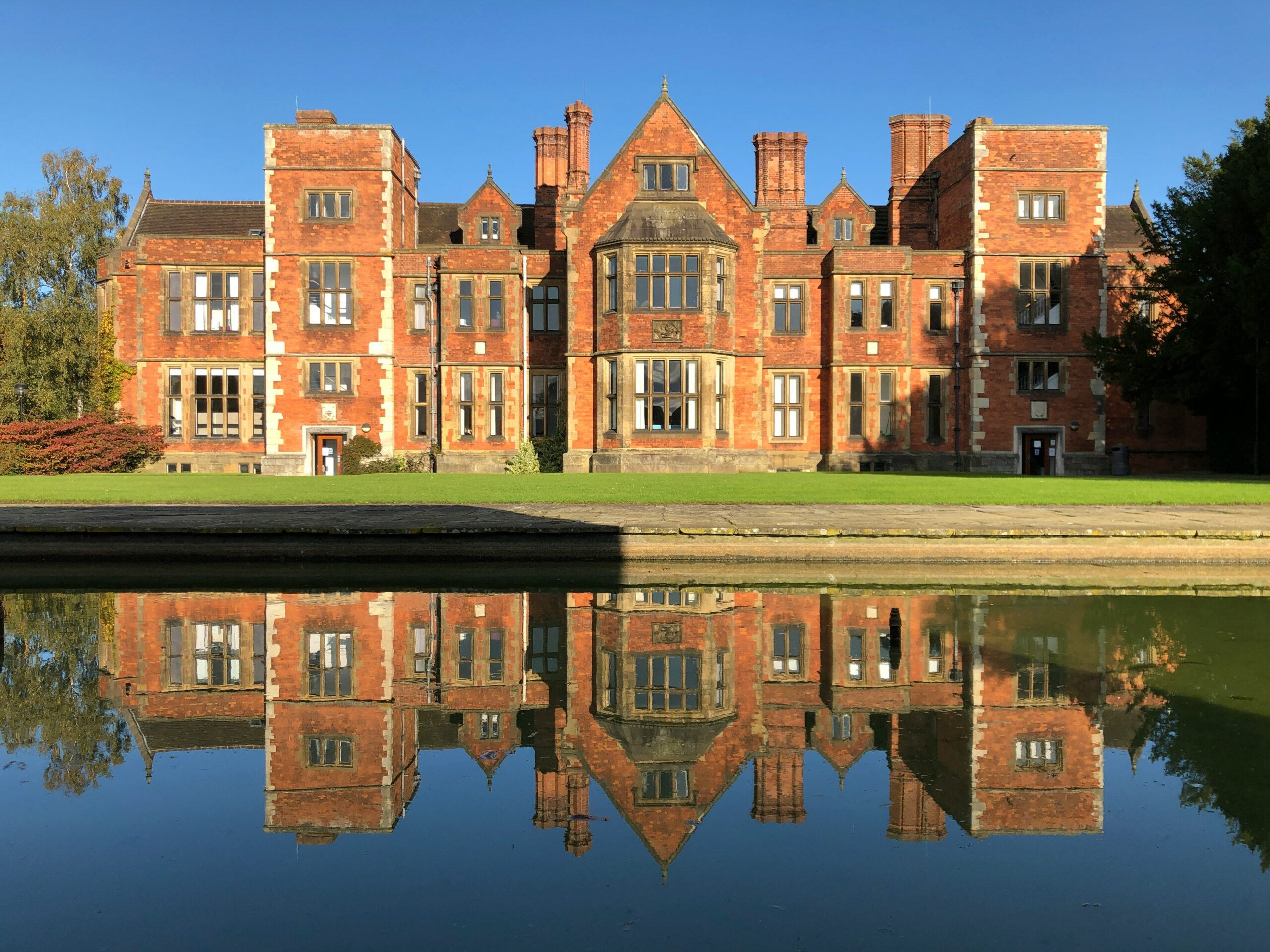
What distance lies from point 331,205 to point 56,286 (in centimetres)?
2364

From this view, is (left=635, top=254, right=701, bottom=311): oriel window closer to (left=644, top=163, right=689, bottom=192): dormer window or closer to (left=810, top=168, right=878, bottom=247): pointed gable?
(left=644, top=163, right=689, bottom=192): dormer window

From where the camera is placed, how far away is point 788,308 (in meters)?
36.1

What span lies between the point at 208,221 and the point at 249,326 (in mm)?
7985

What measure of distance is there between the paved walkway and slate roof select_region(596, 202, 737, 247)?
1666 centimetres

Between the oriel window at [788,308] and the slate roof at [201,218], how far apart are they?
21794 millimetres

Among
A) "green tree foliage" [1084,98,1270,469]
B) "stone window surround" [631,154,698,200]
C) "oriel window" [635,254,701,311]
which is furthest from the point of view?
"stone window surround" [631,154,698,200]

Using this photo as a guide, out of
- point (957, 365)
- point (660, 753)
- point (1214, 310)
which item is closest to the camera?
point (660, 753)

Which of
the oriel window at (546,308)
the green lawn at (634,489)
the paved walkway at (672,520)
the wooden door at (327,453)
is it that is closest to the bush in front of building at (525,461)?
the green lawn at (634,489)

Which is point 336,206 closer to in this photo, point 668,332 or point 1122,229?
point 668,332

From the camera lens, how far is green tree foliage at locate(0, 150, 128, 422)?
46500mm

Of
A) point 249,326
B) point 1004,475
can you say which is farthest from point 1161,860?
point 249,326

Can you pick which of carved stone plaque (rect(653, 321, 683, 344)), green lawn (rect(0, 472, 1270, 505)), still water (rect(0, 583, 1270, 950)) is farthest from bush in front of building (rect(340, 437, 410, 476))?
still water (rect(0, 583, 1270, 950))

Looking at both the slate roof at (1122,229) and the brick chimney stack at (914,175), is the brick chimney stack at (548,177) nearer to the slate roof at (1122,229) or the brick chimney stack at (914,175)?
the brick chimney stack at (914,175)

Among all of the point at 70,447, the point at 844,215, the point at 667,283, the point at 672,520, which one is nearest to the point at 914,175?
the point at 844,215
